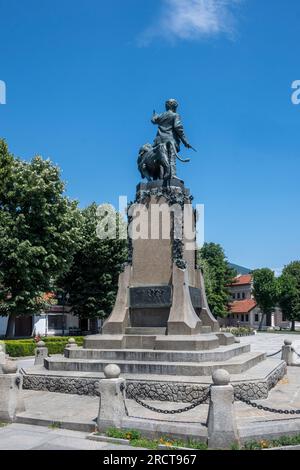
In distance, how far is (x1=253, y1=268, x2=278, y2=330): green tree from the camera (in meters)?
71.8

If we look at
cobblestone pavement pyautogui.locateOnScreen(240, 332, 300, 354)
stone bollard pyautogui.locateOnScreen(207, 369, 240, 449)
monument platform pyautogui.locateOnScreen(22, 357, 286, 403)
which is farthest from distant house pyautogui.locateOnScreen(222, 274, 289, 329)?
stone bollard pyautogui.locateOnScreen(207, 369, 240, 449)

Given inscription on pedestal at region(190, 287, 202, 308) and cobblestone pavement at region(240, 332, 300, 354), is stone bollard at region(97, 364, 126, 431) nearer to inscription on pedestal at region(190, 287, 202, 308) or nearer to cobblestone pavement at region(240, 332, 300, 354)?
inscription on pedestal at region(190, 287, 202, 308)

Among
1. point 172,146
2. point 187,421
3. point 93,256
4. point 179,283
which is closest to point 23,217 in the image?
point 93,256

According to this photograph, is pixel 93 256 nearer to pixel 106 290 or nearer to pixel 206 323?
pixel 106 290

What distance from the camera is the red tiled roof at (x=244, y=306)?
278 ft

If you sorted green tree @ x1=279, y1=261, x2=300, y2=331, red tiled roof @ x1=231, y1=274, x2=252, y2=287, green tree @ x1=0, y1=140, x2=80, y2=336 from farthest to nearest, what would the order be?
red tiled roof @ x1=231, y1=274, x2=252, y2=287 → green tree @ x1=279, y1=261, x2=300, y2=331 → green tree @ x1=0, y1=140, x2=80, y2=336

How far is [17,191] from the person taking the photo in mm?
28891

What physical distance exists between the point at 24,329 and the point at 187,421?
1685 inches

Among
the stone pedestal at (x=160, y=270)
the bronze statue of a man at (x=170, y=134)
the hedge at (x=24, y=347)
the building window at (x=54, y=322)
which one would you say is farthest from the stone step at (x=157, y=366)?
the building window at (x=54, y=322)

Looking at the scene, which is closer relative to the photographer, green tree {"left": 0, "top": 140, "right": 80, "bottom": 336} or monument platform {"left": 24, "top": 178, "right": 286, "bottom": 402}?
monument platform {"left": 24, "top": 178, "right": 286, "bottom": 402}

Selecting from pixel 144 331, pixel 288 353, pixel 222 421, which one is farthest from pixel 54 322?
pixel 222 421

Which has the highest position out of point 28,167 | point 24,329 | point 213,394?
point 28,167

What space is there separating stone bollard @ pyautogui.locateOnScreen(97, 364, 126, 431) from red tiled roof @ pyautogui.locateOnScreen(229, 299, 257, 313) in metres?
78.5

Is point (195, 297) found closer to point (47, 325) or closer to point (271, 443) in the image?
point (271, 443)
